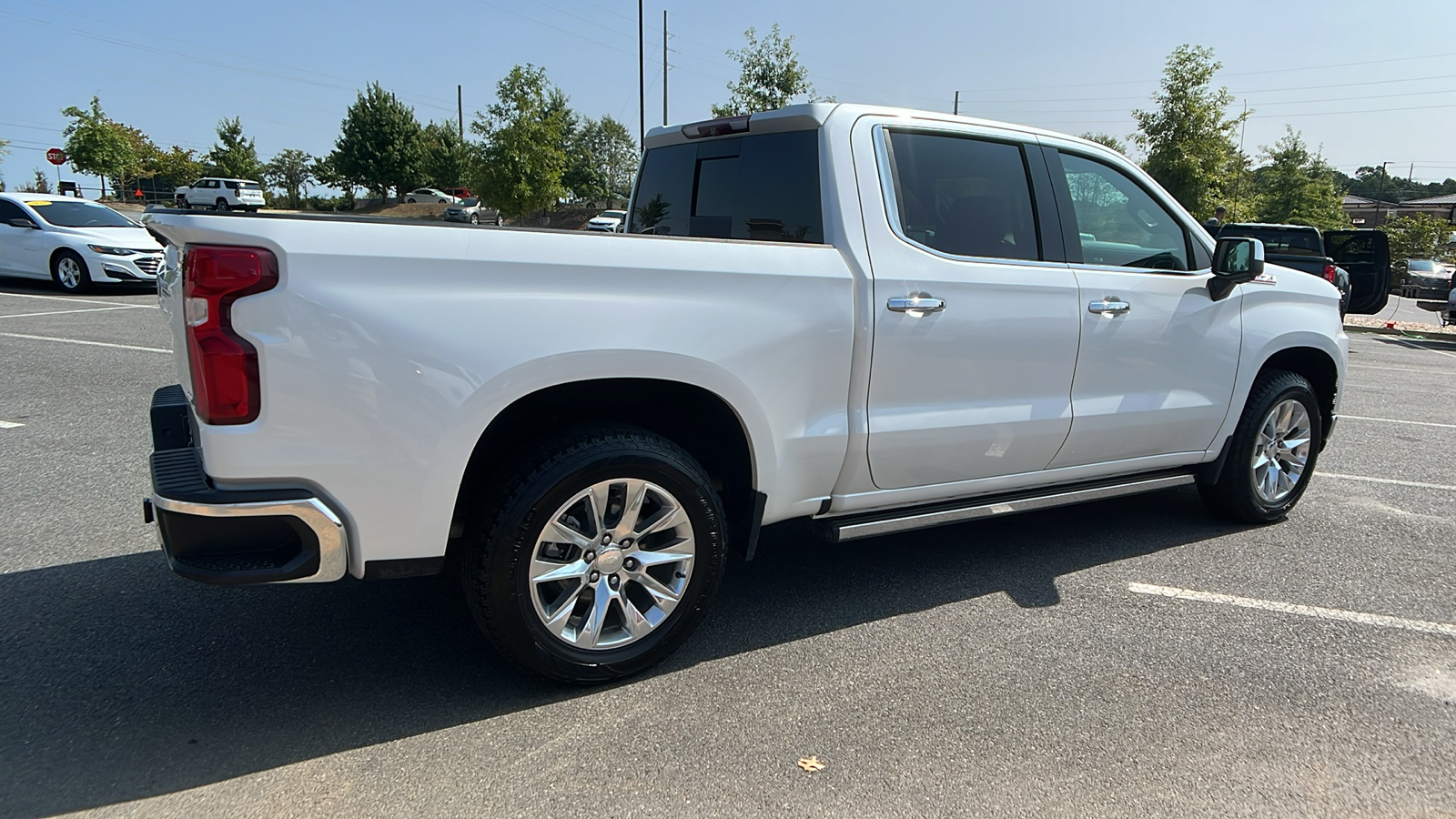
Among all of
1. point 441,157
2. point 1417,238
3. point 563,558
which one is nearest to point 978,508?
point 563,558

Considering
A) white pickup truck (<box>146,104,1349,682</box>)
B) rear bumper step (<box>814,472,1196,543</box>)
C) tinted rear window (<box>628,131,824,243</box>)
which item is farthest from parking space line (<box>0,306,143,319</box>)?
rear bumper step (<box>814,472,1196,543</box>)

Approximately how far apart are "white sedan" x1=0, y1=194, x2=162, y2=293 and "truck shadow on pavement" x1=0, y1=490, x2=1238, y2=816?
12.0m

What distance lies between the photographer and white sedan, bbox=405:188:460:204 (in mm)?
60656

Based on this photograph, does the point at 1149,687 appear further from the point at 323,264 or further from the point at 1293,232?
the point at 1293,232

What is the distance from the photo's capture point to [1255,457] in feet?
15.7

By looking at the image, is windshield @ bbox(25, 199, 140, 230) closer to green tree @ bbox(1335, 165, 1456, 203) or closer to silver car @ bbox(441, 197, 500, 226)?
silver car @ bbox(441, 197, 500, 226)

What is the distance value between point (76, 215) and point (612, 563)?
1520cm

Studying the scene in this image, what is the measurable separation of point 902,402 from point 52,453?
17.0ft

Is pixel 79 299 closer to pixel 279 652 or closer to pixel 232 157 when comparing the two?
pixel 279 652

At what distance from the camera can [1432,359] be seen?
45.9ft

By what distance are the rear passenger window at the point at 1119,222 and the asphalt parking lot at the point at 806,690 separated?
1449mm

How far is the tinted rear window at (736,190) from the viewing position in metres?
3.52

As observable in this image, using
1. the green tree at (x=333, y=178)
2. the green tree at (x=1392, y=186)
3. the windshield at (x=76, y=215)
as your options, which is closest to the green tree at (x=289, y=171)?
the green tree at (x=333, y=178)

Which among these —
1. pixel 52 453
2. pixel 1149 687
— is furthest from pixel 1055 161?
pixel 52 453
